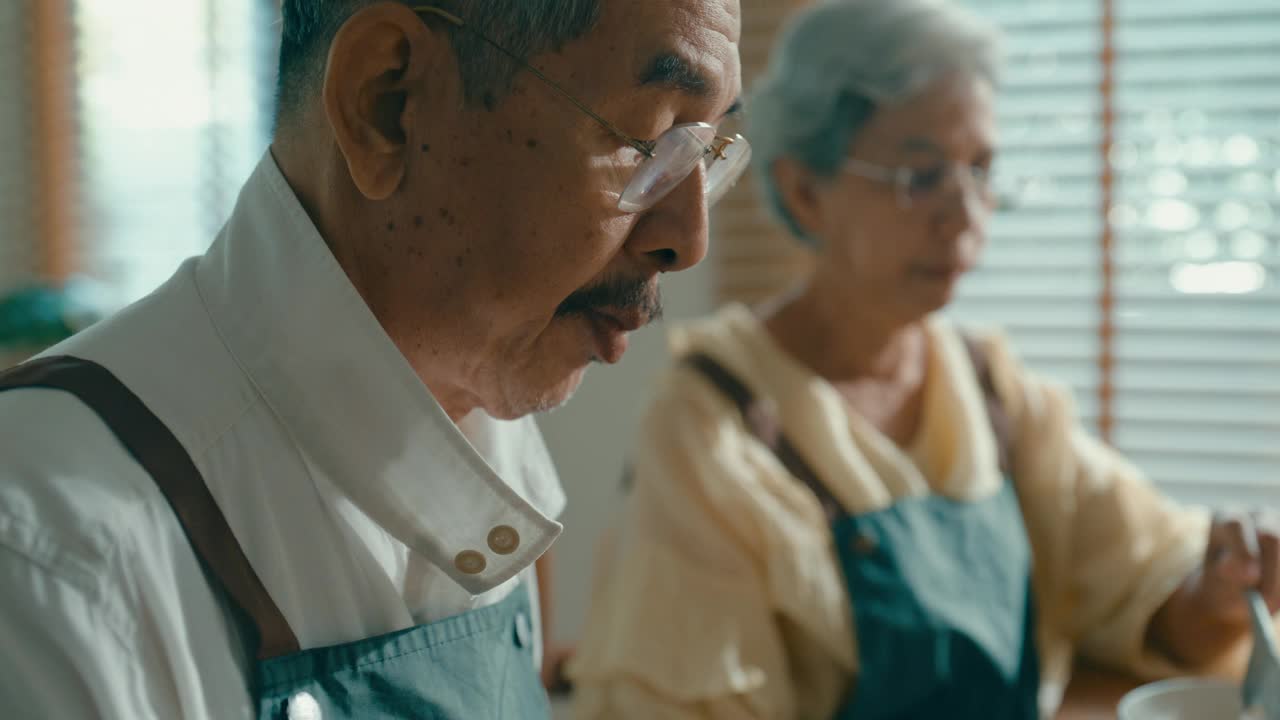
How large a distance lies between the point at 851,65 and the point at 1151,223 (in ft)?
2.96

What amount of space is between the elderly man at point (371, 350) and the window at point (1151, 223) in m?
1.55

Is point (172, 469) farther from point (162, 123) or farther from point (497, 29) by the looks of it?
point (162, 123)

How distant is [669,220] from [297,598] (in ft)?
1.13

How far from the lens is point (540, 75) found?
2.34 feet

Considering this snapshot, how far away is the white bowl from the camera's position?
110 centimetres

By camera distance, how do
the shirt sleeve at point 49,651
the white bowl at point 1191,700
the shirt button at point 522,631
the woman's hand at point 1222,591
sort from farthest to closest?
1. the woman's hand at point 1222,591
2. the white bowl at point 1191,700
3. the shirt button at point 522,631
4. the shirt sleeve at point 49,651

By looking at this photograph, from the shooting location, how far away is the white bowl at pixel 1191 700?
3.61 feet

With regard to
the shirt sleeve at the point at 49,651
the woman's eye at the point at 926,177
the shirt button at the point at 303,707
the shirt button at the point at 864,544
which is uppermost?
the woman's eye at the point at 926,177

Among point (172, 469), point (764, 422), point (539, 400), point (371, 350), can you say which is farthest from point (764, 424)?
point (172, 469)

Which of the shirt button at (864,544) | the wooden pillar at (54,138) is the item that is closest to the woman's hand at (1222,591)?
the shirt button at (864,544)

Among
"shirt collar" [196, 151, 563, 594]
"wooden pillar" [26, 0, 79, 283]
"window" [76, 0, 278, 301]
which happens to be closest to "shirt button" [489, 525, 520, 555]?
"shirt collar" [196, 151, 563, 594]

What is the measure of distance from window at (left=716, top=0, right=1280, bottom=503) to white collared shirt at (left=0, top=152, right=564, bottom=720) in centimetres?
157

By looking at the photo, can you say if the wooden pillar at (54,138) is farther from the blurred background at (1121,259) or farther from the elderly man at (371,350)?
the elderly man at (371,350)

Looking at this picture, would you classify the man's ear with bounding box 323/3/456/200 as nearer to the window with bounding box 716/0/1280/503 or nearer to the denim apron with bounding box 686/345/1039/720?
the denim apron with bounding box 686/345/1039/720
